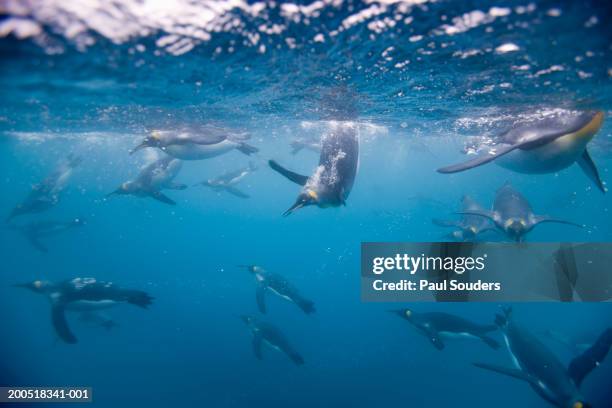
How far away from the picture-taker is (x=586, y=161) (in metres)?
7.46

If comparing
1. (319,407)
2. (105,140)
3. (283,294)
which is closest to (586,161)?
(283,294)

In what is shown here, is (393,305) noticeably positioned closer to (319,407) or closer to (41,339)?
(319,407)

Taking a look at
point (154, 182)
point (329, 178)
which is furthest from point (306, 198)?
point (154, 182)

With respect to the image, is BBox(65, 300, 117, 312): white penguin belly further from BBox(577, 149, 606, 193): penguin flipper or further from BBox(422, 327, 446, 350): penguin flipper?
BBox(577, 149, 606, 193): penguin flipper

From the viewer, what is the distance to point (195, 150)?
11.5 meters

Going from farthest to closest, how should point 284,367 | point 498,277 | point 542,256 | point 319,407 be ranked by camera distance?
1. point 284,367
2. point 319,407
3. point 542,256
4. point 498,277

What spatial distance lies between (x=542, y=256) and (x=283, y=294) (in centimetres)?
906

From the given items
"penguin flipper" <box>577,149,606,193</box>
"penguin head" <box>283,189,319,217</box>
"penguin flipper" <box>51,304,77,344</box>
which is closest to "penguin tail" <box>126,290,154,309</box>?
"penguin flipper" <box>51,304,77,344</box>

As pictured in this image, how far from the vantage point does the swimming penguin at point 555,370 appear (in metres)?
7.13

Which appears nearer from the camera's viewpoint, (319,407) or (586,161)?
(586,161)

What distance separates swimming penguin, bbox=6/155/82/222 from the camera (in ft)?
57.3

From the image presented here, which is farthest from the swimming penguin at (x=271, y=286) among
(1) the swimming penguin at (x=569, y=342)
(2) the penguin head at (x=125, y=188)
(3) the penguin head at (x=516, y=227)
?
(1) the swimming penguin at (x=569, y=342)

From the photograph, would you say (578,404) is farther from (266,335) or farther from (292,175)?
(266,335)

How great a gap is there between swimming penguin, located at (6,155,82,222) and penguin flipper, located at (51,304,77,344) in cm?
981
